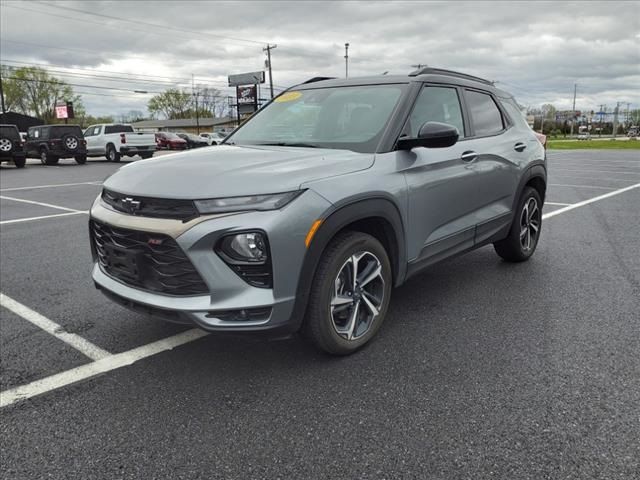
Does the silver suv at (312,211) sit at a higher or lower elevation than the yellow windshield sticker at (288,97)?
lower

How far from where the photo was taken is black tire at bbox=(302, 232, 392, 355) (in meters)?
2.80

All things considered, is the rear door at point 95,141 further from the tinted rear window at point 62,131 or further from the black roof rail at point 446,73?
the black roof rail at point 446,73

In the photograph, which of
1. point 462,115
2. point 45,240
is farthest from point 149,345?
point 45,240

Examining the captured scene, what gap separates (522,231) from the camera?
16.7 ft

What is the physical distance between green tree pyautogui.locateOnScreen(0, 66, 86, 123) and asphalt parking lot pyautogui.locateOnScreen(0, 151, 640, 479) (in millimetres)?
87131

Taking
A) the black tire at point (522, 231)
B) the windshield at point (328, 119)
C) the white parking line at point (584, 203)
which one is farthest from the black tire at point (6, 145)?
the black tire at point (522, 231)

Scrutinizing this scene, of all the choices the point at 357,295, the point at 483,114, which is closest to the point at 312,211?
the point at 357,295

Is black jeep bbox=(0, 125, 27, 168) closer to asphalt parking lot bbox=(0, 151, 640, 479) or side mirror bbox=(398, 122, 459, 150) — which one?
asphalt parking lot bbox=(0, 151, 640, 479)

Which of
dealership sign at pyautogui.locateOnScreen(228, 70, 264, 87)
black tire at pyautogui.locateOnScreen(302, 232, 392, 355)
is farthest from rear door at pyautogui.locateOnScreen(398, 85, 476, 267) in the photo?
dealership sign at pyautogui.locateOnScreen(228, 70, 264, 87)

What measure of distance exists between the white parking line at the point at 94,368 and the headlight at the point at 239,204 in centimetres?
124

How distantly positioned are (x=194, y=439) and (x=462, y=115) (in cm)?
314

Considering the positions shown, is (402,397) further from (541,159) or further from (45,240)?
(45,240)

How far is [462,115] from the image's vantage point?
413 centimetres

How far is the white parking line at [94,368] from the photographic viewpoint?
279 cm
